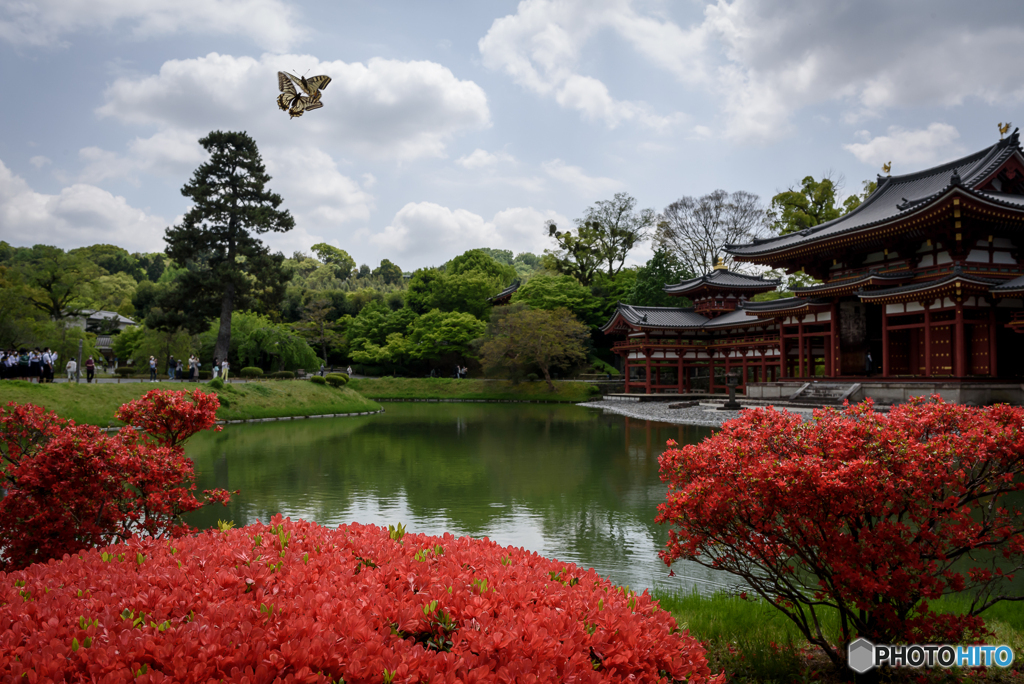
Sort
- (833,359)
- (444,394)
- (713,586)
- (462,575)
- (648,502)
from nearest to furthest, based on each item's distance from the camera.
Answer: (462,575), (713,586), (648,502), (833,359), (444,394)

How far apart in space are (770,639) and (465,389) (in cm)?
3780

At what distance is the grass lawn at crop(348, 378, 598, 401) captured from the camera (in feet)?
127

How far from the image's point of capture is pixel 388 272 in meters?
81.5

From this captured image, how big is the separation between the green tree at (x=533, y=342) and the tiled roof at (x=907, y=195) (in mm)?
13998

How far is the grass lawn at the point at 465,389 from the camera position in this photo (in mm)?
38562

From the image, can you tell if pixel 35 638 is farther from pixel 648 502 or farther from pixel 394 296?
pixel 394 296

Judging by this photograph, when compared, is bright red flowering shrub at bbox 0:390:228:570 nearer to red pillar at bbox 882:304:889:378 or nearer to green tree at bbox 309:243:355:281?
red pillar at bbox 882:304:889:378

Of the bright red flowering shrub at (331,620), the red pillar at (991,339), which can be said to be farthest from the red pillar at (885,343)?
the bright red flowering shrub at (331,620)

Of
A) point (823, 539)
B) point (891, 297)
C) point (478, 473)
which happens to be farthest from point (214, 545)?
point (891, 297)

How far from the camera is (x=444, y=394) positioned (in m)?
40.9

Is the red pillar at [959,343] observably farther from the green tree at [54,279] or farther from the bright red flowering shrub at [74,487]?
the green tree at [54,279]

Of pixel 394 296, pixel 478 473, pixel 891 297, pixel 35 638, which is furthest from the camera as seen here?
pixel 394 296

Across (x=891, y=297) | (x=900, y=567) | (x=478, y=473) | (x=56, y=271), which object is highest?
(x=56, y=271)

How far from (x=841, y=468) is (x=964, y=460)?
2.98 feet
